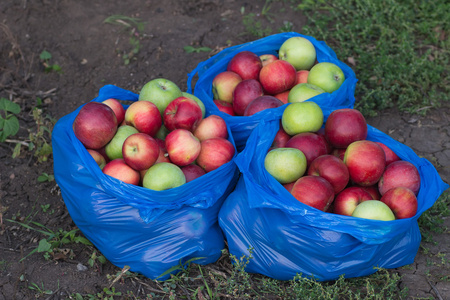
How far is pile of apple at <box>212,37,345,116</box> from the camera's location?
10.1 ft

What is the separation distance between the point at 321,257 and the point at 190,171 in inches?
36.0

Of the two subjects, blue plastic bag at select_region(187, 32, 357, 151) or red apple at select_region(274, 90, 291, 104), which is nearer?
blue plastic bag at select_region(187, 32, 357, 151)

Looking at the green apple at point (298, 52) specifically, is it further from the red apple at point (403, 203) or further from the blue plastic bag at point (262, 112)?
the red apple at point (403, 203)

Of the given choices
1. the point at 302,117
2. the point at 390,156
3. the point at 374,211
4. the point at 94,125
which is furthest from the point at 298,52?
the point at 94,125

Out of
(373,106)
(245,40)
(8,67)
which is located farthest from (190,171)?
(8,67)

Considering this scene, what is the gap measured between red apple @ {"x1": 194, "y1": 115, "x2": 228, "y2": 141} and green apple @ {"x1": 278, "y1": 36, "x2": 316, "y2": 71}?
92 centimetres

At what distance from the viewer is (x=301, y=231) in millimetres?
2355

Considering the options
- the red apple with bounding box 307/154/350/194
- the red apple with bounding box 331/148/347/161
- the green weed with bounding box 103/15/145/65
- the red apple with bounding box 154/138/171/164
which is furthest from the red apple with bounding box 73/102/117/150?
the green weed with bounding box 103/15/145/65

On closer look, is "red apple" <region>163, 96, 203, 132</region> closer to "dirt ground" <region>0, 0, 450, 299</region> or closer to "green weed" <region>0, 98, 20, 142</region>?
"dirt ground" <region>0, 0, 450, 299</region>

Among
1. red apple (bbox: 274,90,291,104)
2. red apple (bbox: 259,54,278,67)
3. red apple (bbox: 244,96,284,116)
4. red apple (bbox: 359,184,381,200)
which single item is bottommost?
red apple (bbox: 359,184,381,200)

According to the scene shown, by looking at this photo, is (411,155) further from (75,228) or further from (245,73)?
(75,228)

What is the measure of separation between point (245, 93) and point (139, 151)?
964mm

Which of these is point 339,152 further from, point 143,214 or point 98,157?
point 98,157

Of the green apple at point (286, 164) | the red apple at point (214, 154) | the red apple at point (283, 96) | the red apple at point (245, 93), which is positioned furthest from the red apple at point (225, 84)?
the green apple at point (286, 164)
